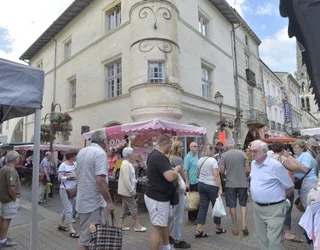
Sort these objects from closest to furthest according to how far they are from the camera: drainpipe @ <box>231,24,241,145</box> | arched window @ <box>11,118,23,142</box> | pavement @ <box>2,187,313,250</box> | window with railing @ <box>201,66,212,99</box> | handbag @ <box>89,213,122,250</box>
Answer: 1. handbag @ <box>89,213,122,250</box>
2. pavement @ <box>2,187,313,250</box>
3. window with railing @ <box>201,66,212,99</box>
4. drainpipe @ <box>231,24,241,145</box>
5. arched window @ <box>11,118,23,142</box>

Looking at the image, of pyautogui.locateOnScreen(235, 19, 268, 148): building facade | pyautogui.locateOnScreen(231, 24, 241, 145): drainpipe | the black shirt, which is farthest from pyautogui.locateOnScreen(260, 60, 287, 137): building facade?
the black shirt

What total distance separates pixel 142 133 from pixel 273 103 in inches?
773

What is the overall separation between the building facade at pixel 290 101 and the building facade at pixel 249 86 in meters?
6.51

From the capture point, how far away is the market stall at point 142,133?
28.8 ft

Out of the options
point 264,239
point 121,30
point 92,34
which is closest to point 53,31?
point 92,34

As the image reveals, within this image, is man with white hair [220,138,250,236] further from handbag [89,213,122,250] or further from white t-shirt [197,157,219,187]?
handbag [89,213,122,250]

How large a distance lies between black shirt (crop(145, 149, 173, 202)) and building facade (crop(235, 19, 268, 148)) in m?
15.5

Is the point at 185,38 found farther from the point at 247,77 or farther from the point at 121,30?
the point at 247,77

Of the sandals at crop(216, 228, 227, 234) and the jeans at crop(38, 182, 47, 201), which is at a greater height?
the jeans at crop(38, 182, 47, 201)

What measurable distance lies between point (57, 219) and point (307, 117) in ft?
167

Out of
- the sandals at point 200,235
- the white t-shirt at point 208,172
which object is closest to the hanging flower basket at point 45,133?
the white t-shirt at point 208,172

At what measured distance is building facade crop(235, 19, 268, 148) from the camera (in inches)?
758

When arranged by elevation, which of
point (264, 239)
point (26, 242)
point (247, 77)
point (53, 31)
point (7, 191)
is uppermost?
point (53, 31)

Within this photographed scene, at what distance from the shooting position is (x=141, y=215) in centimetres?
691
